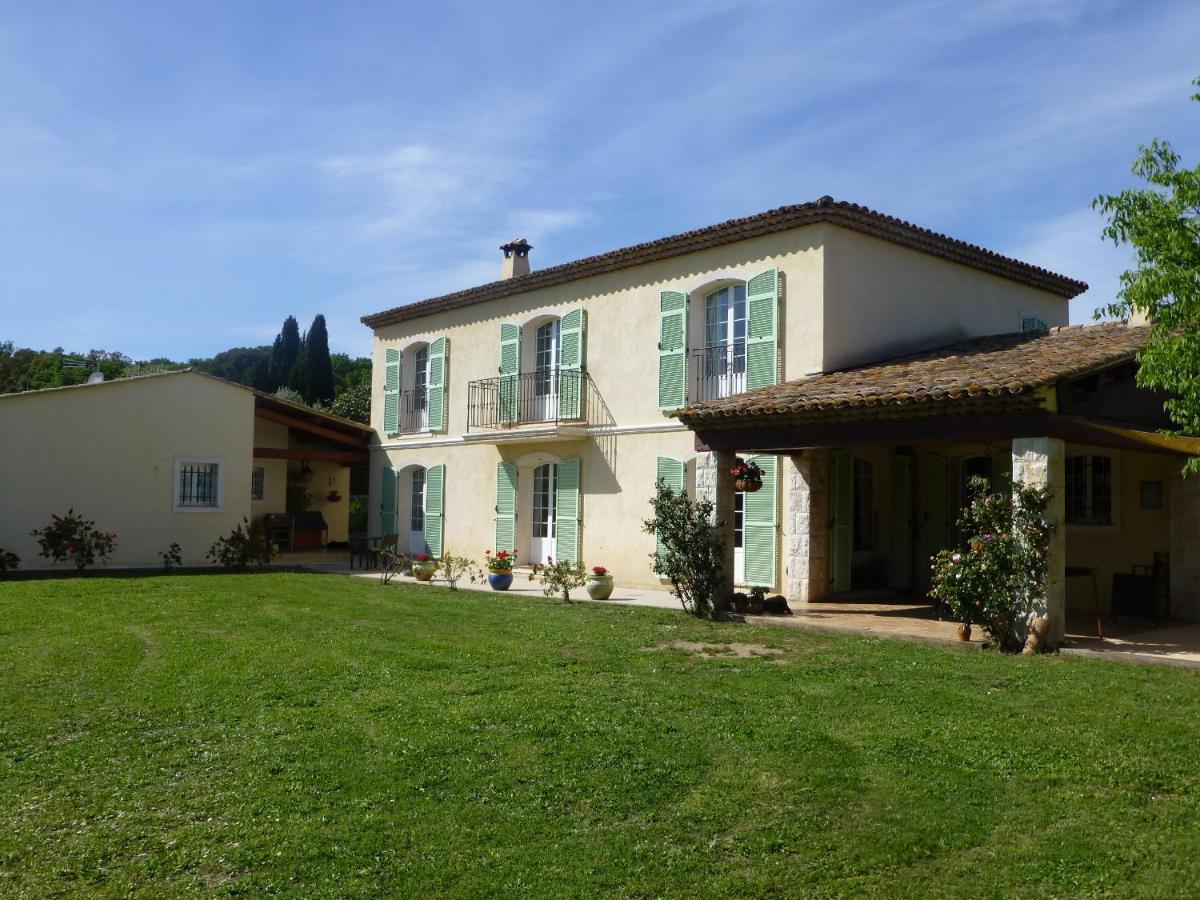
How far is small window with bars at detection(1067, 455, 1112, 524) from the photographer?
12.5 metres

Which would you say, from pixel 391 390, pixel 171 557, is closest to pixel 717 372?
pixel 391 390

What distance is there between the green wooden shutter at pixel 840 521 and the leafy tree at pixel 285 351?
36.1m

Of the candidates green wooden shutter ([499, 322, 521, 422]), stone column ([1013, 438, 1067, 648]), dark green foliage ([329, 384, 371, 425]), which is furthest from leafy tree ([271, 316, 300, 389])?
stone column ([1013, 438, 1067, 648])

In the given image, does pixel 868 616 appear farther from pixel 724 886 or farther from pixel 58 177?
pixel 58 177

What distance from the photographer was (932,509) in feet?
46.0

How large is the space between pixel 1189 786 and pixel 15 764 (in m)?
6.27

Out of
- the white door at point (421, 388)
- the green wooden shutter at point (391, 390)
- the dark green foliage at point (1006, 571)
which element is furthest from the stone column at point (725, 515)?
the green wooden shutter at point (391, 390)

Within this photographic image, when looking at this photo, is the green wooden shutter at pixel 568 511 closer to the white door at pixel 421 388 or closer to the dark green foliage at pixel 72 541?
the white door at pixel 421 388

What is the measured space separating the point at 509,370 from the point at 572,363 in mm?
1875

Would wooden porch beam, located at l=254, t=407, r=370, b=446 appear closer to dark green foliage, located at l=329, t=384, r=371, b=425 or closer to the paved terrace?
the paved terrace

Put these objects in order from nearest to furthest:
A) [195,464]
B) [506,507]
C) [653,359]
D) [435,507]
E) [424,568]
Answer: [653,359], [424,568], [506,507], [195,464], [435,507]

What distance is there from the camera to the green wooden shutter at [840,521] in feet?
44.1

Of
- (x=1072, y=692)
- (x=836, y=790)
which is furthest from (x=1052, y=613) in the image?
(x=836, y=790)

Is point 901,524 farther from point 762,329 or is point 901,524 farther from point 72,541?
point 72,541
